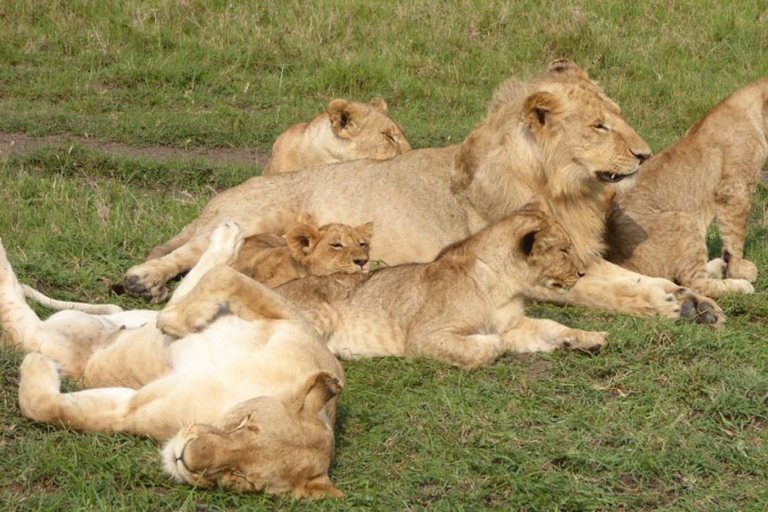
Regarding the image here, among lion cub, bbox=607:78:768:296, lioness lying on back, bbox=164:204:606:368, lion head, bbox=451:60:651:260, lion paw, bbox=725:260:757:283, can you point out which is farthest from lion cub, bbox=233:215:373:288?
lion paw, bbox=725:260:757:283

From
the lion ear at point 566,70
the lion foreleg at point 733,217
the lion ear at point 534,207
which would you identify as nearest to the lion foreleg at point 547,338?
the lion ear at point 534,207

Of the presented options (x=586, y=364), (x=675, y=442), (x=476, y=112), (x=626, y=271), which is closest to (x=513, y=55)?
(x=476, y=112)

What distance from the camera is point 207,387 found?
390cm

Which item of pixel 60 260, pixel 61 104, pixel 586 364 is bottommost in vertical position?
pixel 61 104

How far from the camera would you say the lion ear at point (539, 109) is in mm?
5863

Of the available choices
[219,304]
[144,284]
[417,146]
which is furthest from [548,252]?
[417,146]

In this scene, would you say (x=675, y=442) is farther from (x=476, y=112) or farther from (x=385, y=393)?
(x=476, y=112)

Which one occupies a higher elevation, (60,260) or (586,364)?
(586,364)

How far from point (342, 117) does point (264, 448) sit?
15.4 feet

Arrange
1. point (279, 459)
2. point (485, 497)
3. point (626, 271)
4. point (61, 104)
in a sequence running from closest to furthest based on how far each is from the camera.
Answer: point (279, 459), point (485, 497), point (626, 271), point (61, 104)

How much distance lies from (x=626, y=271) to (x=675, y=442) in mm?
1924

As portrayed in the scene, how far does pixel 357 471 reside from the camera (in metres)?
4.02

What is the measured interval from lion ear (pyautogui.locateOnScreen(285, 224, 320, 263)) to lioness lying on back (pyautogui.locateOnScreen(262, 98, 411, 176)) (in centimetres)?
211

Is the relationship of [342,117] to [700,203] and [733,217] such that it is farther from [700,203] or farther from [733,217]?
[733,217]
